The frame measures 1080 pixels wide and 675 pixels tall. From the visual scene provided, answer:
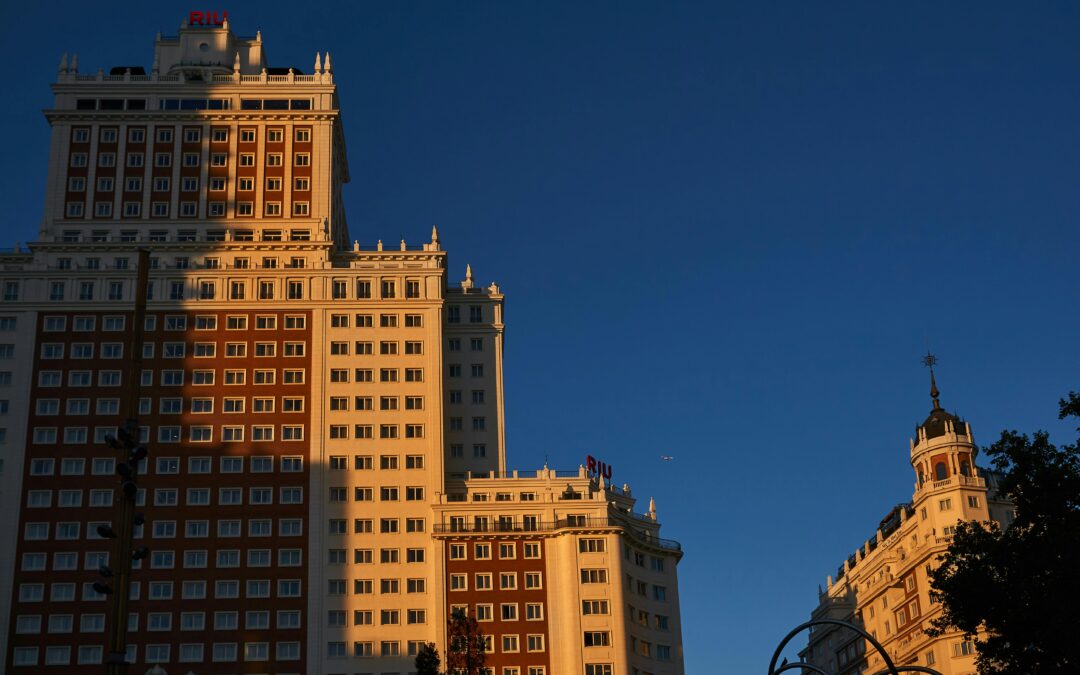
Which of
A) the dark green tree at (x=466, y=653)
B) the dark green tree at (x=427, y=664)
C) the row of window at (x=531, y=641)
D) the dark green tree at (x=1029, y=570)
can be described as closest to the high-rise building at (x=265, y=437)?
the row of window at (x=531, y=641)

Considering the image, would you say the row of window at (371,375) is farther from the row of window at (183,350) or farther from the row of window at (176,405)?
the row of window at (176,405)

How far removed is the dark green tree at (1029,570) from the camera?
222ft

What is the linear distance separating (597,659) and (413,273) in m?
45.8

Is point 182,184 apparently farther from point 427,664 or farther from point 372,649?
point 427,664

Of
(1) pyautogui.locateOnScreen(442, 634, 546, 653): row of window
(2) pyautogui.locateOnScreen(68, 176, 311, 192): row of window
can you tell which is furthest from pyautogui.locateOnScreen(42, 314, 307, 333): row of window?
(1) pyautogui.locateOnScreen(442, 634, 546, 653): row of window

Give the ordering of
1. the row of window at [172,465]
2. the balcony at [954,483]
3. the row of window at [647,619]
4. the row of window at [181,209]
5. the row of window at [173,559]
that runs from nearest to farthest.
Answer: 1. the row of window at [173,559]
2. the row of window at [647,619]
3. the row of window at [172,465]
4. the balcony at [954,483]
5. the row of window at [181,209]

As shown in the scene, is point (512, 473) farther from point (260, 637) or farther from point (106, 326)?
point (106, 326)

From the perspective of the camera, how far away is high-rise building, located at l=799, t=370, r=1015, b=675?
138875mm

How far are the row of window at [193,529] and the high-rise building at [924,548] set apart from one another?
51129 mm

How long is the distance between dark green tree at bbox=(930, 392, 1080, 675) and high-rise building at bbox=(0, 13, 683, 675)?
6346 centimetres

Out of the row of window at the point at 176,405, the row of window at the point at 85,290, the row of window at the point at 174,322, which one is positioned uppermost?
the row of window at the point at 85,290

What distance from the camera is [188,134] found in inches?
6211

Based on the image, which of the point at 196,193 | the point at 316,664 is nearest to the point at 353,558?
the point at 316,664

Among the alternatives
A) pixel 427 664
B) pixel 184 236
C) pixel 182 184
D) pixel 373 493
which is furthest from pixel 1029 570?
pixel 182 184
